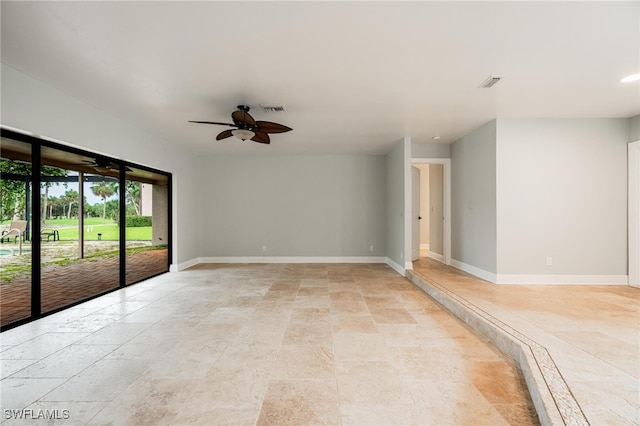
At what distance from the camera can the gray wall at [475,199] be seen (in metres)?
4.61

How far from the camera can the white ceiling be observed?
2.07 m

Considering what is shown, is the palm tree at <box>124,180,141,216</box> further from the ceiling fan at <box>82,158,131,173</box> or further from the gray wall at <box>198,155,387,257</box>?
the gray wall at <box>198,155,387,257</box>

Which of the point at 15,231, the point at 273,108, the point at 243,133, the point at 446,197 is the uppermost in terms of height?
the point at 273,108

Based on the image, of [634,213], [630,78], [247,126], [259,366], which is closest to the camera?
[259,366]

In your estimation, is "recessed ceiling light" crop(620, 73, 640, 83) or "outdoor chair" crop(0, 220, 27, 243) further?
"outdoor chair" crop(0, 220, 27, 243)

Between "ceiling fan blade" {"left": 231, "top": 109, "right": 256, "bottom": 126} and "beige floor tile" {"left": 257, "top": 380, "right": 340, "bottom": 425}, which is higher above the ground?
"ceiling fan blade" {"left": 231, "top": 109, "right": 256, "bottom": 126}

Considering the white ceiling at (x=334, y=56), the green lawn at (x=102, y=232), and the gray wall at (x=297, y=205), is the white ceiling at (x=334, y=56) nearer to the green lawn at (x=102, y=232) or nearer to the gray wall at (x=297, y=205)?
the green lawn at (x=102, y=232)

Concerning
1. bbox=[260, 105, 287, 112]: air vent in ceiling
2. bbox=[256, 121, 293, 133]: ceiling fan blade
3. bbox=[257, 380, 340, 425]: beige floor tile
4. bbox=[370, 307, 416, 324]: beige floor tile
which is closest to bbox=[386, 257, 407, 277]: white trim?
bbox=[370, 307, 416, 324]: beige floor tile

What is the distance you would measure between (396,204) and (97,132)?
5267mm

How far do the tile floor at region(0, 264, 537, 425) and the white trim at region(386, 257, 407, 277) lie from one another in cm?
162

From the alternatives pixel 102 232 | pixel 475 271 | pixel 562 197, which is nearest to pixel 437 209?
pixel 475 271

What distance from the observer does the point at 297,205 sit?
7.11 metres

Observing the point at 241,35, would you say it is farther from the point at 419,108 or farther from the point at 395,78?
the point at 419,108

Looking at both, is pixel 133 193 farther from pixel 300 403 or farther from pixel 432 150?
pixel 432 150
